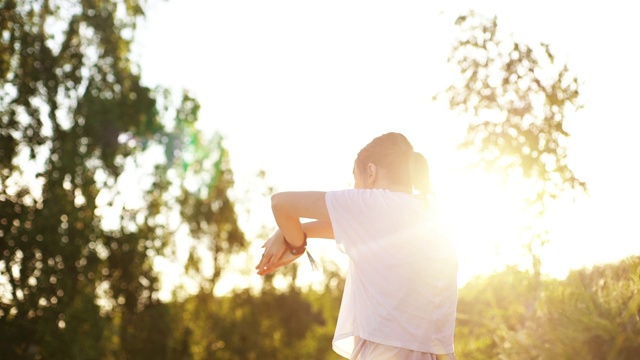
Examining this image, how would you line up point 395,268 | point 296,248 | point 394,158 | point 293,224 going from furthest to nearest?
point 296,248 < point 293,224 < point 394,158 < point 395,268

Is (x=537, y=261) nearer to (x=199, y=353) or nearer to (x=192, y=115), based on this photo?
(x=192, y=115)

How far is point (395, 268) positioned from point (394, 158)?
1.48 feet

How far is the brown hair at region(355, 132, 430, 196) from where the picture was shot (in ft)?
10.00

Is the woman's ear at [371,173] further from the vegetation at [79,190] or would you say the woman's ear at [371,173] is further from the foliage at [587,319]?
the vegetation at [79,190]

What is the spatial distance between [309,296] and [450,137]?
34.7m

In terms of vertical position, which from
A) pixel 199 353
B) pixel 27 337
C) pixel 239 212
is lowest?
pixel 199 353

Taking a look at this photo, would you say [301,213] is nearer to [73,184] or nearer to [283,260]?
[283,260]

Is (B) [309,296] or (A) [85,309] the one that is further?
(B) [309,296]

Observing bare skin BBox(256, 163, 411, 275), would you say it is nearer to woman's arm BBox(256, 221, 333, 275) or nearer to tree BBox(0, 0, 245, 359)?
woman's arm BBox(256, 221, 333, 275)

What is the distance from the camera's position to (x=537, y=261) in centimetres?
912

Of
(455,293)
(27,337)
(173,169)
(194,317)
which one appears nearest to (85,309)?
(27,337)

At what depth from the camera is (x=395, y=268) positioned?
293 centimetres

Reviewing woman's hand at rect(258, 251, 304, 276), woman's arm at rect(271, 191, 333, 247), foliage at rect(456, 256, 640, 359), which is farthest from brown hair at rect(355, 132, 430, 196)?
foliage at rect(456, 256, 640, 359)

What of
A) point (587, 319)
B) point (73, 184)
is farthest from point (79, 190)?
point (587, 319)
